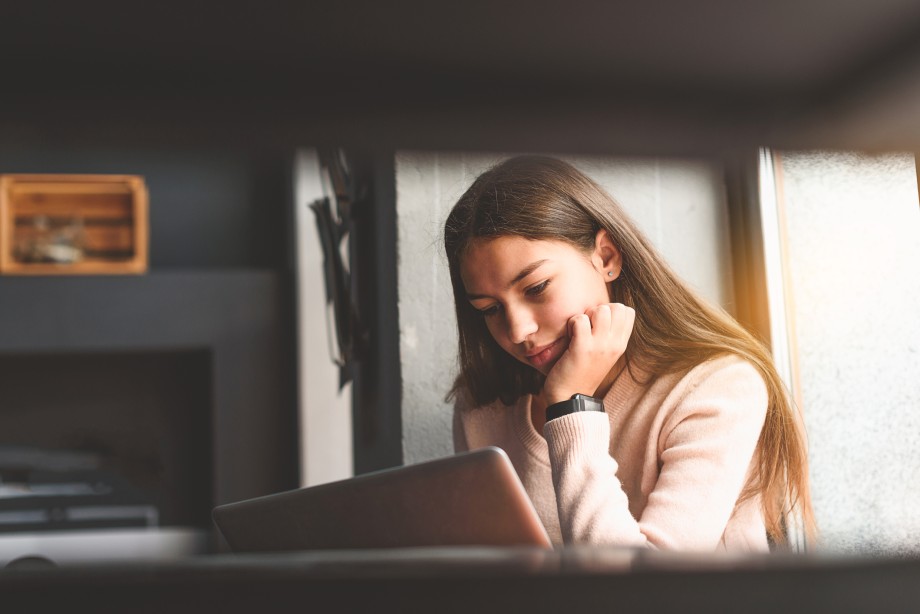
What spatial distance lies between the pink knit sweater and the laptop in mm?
227

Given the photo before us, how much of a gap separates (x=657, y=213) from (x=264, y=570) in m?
0.64

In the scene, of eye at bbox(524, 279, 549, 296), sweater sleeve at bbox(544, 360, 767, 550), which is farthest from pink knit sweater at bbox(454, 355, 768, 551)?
eye at bbox(524, 279, 549, 296)

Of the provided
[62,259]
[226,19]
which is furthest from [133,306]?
[226,19]

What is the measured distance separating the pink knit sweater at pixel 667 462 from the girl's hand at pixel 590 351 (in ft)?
0.11

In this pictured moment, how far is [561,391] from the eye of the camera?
699 millimetres

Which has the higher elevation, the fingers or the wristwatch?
the fingers

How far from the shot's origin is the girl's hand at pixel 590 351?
27.6 inches

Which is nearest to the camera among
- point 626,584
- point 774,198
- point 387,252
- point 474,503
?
point 626,584

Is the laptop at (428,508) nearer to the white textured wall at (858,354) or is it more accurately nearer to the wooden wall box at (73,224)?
the white textured wall at (858,354)

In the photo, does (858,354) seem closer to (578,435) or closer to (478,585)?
(578,435)

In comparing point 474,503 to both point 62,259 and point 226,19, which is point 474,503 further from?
point 62,259

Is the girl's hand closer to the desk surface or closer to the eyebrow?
the eyebrow

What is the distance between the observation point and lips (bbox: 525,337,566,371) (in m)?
0.74

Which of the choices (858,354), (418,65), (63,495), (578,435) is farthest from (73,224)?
(418,65)
